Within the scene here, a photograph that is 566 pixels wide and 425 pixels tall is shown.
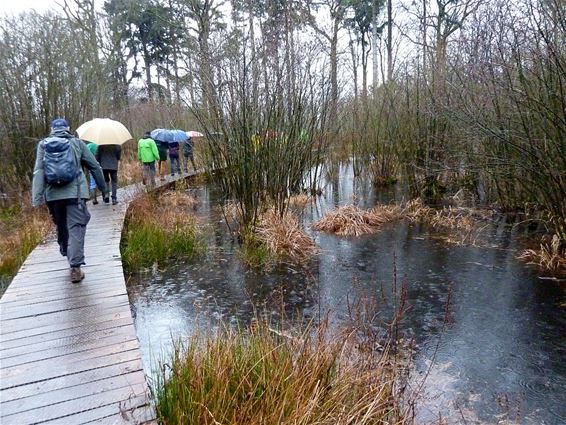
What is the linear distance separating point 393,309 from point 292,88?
4334 mm

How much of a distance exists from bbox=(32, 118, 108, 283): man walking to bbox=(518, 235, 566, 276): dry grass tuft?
5414 millimetres

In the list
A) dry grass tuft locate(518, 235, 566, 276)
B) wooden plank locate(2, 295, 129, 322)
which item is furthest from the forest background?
wooden plank locate(2, 295, 129, 322)

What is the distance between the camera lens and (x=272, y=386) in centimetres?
237

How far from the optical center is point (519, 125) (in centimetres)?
632

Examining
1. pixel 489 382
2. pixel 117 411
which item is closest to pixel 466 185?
pixel 489 382

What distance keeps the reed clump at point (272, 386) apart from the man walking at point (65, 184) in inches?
92.2

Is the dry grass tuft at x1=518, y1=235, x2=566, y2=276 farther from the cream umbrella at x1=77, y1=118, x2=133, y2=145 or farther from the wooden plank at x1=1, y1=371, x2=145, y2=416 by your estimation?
the cream umbrella at x1=77, y1=118, x2=133, y2=145

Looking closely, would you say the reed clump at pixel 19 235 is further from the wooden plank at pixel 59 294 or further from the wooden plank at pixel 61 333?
the wooden plank at pixel 61 333

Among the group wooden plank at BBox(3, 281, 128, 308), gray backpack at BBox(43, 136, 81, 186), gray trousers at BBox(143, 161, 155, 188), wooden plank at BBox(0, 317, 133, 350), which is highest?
gray backpack at BBox(43, 136, 81, 186)

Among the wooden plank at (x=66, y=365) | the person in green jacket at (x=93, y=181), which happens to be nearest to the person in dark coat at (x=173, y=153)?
the person in green jacket at (x=93, y=181)

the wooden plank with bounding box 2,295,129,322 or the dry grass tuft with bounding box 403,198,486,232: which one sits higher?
the wooden plank with bounding box 2,295,129,322

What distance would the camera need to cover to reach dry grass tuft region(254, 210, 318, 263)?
6.57 m

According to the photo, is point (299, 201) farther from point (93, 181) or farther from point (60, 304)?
point (60, 304)

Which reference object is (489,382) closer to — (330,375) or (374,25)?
(330,375)
